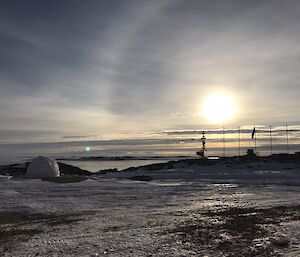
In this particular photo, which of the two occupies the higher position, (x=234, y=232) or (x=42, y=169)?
(x=42, y=169)

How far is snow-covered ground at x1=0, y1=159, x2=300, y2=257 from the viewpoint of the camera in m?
10.8

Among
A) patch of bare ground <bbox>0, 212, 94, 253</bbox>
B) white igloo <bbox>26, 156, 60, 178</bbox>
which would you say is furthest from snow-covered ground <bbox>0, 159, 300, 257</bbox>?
white igloo <bbox>26, 156, 60, 178</bbox>

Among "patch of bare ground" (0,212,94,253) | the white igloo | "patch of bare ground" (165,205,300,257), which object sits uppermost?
the white igloo

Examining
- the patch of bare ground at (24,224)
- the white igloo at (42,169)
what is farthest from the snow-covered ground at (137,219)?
the white igloo at (42,169)

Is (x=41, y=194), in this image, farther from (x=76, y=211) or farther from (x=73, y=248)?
(x=73, y=248)

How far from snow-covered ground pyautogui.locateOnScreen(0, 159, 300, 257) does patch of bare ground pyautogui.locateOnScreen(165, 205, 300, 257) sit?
3cm

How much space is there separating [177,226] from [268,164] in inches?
1563

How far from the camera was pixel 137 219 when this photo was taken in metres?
15.3

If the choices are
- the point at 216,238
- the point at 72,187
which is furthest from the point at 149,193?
the point at 216,238

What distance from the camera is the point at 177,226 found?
1373cm

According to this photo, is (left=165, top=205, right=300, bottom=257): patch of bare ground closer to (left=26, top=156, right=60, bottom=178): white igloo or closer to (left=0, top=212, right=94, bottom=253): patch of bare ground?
(left=0, top=212, right=94, bottom=253): patch of bare ground

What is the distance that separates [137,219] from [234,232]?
423 cm

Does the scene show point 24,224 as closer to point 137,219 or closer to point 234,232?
point 137,219

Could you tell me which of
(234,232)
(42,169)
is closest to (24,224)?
(234,232)
